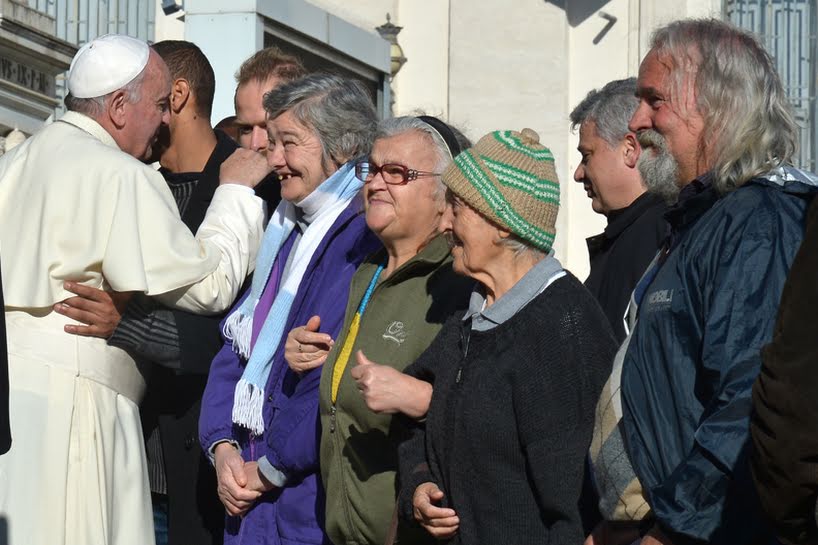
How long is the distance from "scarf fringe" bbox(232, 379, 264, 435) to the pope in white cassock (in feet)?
1.25

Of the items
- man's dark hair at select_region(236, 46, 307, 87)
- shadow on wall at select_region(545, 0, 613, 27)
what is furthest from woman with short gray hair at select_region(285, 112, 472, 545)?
shadow on wall at select_region(545, 0, 613, 27)

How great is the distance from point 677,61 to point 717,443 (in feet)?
3.03

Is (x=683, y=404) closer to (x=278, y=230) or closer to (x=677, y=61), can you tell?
(x=677, y=61)

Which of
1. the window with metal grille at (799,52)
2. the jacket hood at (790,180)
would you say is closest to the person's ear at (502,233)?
the jacket hood at (790,180)

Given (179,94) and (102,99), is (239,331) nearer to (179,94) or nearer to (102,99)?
(102,99)

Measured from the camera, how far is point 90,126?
5.04 meters

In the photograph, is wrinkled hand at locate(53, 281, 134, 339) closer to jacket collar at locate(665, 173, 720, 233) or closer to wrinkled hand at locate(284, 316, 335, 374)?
wrinkled hand at locate(284, 316, 335, 374)

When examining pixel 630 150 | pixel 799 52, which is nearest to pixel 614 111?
pixel 630 150

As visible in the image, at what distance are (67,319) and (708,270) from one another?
2.41 meters

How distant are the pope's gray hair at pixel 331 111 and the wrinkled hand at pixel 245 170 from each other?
336 mm

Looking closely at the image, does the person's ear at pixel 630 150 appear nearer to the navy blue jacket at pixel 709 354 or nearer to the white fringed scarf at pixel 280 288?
the white fringed scarf at pixel 280 288

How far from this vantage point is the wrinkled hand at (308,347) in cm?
455

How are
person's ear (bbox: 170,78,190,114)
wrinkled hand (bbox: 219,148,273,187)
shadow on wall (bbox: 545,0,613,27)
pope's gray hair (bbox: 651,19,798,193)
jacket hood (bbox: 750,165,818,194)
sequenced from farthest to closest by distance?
shadow on wall (bbox: 545,0,613,27), person's ear (bbox: 170,78,190,114), wrinkled hand (bbox: 219,148,273,187), pope's gray hair (bbox: 651,19,798,193), jacket hood (bbox: 750,165,818,194)

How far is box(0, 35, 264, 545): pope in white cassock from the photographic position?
185 inches
